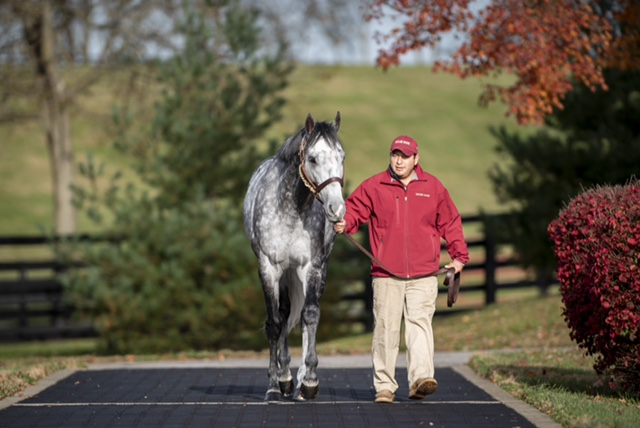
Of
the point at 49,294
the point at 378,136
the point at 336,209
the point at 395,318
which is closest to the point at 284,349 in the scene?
the point at 395,318

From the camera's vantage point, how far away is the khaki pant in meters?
8.42

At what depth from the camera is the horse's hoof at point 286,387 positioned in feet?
29.1

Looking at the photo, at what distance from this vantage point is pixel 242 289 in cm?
1770

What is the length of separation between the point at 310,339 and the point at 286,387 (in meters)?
0.59

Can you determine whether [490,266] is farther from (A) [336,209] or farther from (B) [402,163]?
(A) [336,209]

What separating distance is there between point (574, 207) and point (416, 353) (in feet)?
5.73

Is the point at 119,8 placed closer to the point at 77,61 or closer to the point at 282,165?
the point at 77,61

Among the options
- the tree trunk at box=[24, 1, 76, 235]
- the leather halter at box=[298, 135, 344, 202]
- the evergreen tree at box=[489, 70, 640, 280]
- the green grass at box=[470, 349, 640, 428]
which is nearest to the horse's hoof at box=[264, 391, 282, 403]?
the leather halter at box=[298, 135, 344, 202]

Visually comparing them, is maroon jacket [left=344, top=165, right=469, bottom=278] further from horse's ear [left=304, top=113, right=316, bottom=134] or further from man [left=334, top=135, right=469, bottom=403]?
horse's ear [left=304, top=113, right=316, bottom=134]

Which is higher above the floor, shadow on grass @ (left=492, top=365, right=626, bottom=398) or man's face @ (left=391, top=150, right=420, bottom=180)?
man's face @ (left=391, top=150, right=420, bottom=180)

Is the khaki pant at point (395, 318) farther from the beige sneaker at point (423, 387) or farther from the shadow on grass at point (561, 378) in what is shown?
the shadow on grass at point (561, 378)

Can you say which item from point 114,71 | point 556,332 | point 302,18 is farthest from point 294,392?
point 302,18

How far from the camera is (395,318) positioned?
851cm

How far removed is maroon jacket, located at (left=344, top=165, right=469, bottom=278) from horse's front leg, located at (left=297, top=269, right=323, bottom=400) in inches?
21.3
